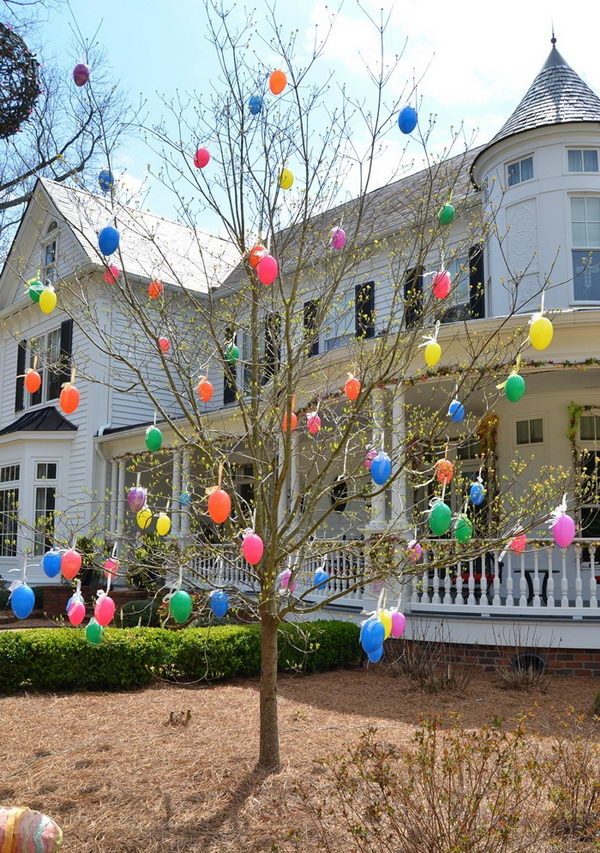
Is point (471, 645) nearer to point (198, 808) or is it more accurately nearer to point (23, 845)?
point (198, 808)

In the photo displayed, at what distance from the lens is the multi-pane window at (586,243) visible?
1075cm

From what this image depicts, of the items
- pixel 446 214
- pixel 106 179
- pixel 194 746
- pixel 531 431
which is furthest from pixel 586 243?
pixel 194 746

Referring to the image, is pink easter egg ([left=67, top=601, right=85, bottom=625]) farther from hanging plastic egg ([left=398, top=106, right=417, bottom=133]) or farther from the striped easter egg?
hanging plastic egg ([left=398, top=106, right=417, bottom=133])

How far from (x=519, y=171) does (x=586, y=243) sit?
1597 mm

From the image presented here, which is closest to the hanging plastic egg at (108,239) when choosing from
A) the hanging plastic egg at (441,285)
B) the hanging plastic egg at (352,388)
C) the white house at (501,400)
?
the white house at (501,400)

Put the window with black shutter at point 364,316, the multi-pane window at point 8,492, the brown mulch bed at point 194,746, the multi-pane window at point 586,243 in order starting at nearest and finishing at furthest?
the brown mulch bed at point 194,746
the window with black shutter at point 364,316
the multi-pane window at point 586,243
the multi-pane window at point 8,492

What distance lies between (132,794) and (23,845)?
1297mm

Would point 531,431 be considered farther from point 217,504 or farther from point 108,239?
point 217,504

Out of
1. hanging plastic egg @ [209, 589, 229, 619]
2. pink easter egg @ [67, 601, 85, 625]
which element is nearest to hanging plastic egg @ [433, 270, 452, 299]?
hanging plastic egg @ [209, 589, 229, 619]

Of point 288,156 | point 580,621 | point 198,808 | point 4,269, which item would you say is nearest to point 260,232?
point 288,156

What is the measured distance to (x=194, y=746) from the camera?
563 centimetres

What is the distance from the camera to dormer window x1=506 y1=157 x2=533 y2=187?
11.5 metres

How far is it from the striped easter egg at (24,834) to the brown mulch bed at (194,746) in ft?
1.69

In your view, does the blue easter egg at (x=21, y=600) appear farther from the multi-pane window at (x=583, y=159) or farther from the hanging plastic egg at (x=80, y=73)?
the multi-pane window at (x=583, y=159)
